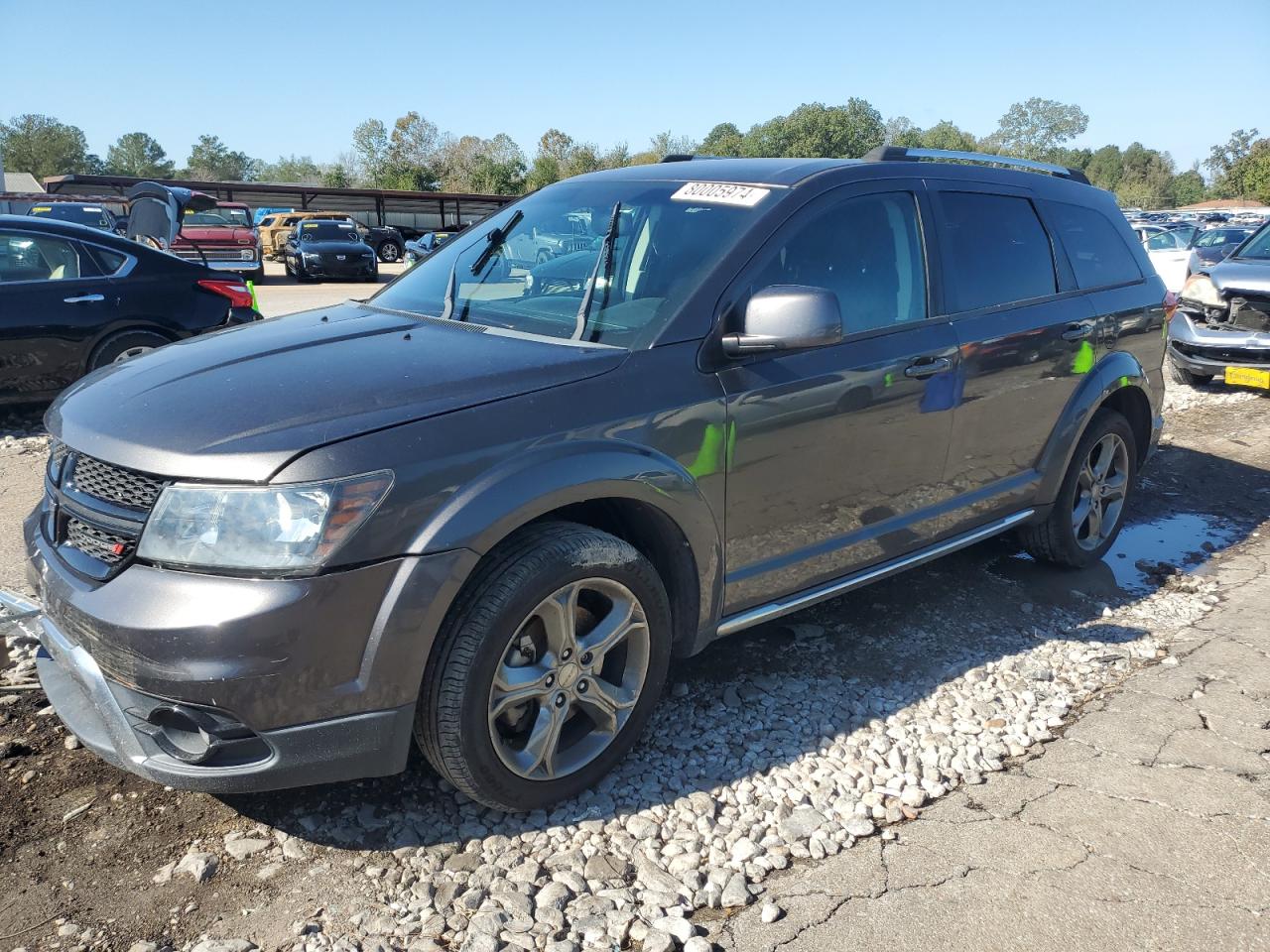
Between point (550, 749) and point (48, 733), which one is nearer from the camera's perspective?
point (550, 749)

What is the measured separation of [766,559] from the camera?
3305 millimetres

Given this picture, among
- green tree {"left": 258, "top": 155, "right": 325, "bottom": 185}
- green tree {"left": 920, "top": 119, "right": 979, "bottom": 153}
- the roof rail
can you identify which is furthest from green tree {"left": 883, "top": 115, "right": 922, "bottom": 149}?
the roof rail

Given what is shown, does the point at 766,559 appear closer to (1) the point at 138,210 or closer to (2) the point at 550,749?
(2) the point at 550,749

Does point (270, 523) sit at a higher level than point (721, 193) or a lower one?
lower

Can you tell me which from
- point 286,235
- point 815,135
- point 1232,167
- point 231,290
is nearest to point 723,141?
point 815,135

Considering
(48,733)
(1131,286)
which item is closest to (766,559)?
(48,733)

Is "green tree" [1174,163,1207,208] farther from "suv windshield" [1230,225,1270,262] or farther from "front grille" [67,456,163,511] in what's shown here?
"front grille" [67,456,163,511]

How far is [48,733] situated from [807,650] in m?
2.72

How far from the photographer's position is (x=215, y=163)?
11188cm

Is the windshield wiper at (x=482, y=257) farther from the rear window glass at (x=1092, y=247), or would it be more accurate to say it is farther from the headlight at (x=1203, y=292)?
the headlight at (x=1203, y=292)

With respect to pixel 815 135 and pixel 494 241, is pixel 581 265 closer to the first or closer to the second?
pixel 494 241

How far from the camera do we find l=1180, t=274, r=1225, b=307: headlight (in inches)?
376

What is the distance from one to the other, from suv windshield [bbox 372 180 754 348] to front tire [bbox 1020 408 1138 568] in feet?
7.80

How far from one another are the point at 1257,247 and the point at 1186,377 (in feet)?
5.16
